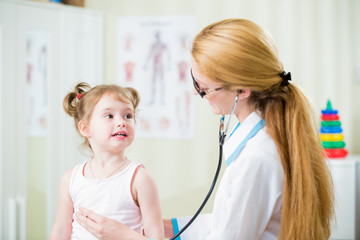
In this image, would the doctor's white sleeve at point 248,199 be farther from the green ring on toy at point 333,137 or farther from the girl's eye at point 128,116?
the green ring on toy at point 333,137

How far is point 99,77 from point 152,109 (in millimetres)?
492

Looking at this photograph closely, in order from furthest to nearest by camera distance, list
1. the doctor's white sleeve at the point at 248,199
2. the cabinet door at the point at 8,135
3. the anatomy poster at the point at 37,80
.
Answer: the anatomy poster at the point at 37,80
the cabinet door at the point at 8,135
the doctor's white sleeve at the point at 248,199

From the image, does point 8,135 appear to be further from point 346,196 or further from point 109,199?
point 346,196

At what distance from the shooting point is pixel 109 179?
137cm

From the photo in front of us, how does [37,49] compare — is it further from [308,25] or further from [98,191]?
[308,25]

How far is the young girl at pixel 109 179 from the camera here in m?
1.32

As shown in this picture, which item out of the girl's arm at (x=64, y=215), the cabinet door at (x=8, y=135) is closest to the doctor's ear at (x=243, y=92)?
the girl's arm at (x=64, y=215)

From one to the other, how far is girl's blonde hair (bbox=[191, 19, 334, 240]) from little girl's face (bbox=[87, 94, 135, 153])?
0.37 m

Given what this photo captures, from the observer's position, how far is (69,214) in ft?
4.64

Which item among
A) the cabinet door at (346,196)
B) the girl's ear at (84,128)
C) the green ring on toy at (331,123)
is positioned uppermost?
the girl's ear at (84,128)

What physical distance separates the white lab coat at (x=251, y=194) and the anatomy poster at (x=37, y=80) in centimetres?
183

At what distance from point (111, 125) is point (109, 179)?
0.19 metres

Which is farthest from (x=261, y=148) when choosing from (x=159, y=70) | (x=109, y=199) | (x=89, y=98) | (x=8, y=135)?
(x=159, y=70)

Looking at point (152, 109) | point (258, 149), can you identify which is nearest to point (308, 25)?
point (152, 109)
